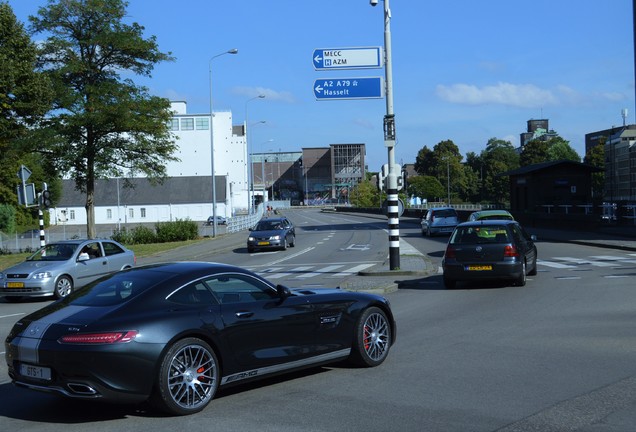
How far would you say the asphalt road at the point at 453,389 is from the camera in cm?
617

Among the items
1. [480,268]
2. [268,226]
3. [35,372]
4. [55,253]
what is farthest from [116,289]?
[268,226]

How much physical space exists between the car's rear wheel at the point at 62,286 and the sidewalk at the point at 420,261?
7.14 m

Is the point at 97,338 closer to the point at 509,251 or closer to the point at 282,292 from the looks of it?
the point at 282,292

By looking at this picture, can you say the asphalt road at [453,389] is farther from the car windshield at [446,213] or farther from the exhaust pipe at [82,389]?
the car windshield at [446,213]

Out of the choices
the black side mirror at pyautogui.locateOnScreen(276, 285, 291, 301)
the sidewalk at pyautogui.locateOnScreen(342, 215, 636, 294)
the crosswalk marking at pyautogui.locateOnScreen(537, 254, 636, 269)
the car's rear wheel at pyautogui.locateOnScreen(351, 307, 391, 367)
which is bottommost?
the crosswalk marking at pyautogui.locateOnScreen(537, 254, 636, 269)

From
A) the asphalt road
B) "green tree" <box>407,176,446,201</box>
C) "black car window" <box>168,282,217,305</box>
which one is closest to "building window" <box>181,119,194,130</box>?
"green tree" <box>407,176,446,201</box>

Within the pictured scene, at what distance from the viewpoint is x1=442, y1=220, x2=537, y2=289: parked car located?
1603cm

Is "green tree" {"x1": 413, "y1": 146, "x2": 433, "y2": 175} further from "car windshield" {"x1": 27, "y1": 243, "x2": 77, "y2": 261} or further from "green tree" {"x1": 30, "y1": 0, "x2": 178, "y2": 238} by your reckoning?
"car windshield" {"x1": 27, "y1": 243, "x2": 77, "y2": 261}

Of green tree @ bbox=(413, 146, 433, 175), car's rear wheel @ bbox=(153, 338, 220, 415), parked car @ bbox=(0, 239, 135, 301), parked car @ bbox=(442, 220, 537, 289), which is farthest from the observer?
green tree @ bbox=(413, 146, 433, 175)

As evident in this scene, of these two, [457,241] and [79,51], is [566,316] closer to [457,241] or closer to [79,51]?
[457,241]

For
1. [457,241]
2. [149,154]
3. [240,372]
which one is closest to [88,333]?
[240,372]

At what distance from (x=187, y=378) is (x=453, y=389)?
269cm

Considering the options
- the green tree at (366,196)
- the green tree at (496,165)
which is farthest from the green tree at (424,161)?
the green tree at (366,196)

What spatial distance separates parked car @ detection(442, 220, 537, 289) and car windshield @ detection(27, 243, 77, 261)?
9.88 meters
